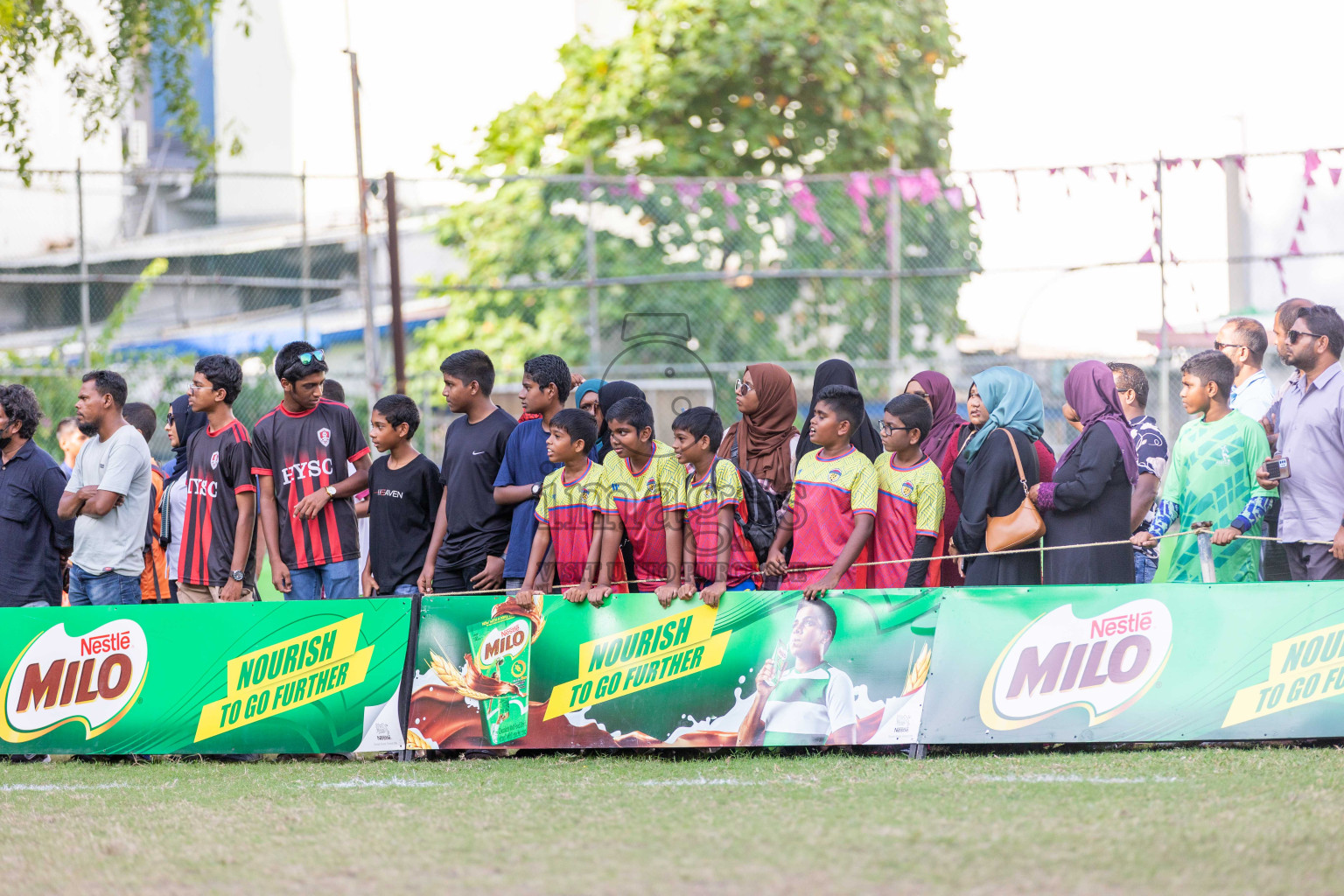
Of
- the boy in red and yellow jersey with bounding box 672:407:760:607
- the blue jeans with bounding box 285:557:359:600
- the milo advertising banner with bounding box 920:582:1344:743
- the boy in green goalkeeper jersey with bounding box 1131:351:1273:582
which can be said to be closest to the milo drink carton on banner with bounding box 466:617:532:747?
the boy in red and yellow jersey with bounding box 672:407:760:607

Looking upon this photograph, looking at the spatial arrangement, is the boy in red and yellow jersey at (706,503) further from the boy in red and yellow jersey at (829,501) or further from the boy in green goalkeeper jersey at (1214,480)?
the boy in green goalkeeper jersey at (1214,480)

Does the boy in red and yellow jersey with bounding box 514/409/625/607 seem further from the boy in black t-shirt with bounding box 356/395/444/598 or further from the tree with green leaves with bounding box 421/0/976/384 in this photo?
the tree with green leaves with bounding box 421/0/976/384

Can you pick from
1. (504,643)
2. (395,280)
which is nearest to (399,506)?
(504,643)

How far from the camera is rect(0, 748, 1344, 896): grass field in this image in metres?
4.13

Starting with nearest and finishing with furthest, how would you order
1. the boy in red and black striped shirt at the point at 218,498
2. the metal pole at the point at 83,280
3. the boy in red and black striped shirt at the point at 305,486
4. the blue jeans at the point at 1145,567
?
the boy in red and black striped shirt at the point at 305,486 < the boy in red and black striped shirt at the point at 218,498 < the blue jeans at the point at 1145,567 < the metal pole at the point at 83,280

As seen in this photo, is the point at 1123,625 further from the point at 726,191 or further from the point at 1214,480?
the point at 726,191

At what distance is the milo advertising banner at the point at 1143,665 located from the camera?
19.8 feet

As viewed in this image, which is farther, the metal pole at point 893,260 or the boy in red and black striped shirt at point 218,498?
the metal pole at point 893,260

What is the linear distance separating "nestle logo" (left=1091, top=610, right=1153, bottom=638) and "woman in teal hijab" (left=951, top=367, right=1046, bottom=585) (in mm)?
524

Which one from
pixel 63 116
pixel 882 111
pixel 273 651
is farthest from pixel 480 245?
pixel 273 651

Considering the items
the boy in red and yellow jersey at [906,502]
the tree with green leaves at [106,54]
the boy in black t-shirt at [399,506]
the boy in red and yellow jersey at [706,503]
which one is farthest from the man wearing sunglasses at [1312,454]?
the tree with green leaves at [106,54]

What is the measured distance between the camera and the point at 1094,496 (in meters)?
6.42

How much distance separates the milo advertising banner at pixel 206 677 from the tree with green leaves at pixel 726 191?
7261 millimetres

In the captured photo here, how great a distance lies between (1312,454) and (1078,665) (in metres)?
1.75
